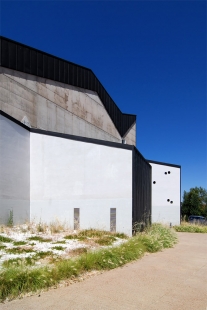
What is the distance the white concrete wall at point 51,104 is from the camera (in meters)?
14.7

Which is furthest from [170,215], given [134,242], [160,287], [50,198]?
[160,287]

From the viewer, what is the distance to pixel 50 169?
12766 mm

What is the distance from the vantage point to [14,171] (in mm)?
11570

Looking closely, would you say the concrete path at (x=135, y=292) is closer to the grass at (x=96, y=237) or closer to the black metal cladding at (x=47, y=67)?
the grass at (x=96, y=237)

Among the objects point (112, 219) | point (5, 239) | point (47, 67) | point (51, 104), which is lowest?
point (112, 219)

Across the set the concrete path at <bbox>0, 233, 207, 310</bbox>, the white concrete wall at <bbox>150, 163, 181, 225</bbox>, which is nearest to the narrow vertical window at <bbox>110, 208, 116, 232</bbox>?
the concrete path at <bbox>0, 233, 207, 310</bbox>

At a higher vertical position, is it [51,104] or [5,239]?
[51,104]

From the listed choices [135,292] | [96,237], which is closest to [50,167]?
[96,237]

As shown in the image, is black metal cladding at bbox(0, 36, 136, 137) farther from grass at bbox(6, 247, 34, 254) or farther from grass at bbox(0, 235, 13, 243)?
grass at bbox(6, 247, 34, 254)

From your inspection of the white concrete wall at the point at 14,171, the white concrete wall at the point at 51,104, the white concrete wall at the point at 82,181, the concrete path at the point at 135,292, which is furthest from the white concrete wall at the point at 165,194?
the concrete path at the point at 135,292

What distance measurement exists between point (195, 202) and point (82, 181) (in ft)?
102

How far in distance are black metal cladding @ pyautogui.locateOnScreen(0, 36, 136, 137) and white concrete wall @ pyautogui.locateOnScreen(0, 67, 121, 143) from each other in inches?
15.4

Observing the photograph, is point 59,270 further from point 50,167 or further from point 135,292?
point 50,167

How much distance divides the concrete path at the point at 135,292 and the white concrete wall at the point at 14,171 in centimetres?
616
